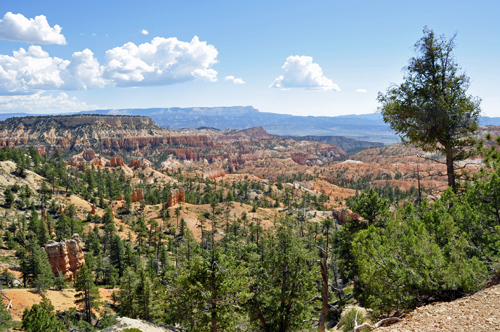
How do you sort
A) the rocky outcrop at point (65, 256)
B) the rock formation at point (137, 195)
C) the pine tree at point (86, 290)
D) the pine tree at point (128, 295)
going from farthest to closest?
the rock formation at point (137, 195) < the rocky outcrop at point (65, 256) < the pine tree at point (86, 290) < the pine tree at point (128, 295)

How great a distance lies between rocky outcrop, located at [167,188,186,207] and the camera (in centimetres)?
9556

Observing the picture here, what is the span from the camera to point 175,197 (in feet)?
324

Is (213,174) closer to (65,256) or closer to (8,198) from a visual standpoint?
(8,198)

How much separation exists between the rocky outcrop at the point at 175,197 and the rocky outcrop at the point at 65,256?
37.4m

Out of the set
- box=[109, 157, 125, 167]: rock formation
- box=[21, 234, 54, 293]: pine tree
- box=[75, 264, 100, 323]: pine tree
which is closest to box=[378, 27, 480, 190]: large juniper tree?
box=[75, 264, 100, 323]: pine tree

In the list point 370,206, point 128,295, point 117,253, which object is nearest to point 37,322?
point 128,295

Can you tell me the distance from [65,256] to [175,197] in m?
44.2

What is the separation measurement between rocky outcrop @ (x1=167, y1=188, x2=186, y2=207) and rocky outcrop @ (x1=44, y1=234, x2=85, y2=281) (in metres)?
37.4

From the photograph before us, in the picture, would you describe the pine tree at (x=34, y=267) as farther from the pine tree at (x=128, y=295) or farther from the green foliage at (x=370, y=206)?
the green foliage at (x=370, y=206)

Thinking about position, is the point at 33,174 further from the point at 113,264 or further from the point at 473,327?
the point at 473,327

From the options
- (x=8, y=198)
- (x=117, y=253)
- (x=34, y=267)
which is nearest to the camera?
(x=34, y=267)

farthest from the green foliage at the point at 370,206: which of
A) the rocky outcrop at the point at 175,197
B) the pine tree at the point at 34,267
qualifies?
the rocky outcrop at the point at 175,197

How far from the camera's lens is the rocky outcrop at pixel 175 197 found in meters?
95.6

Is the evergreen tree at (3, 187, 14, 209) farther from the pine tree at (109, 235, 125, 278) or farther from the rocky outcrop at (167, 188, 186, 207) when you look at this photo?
the rocky outcrop at (167, 188, 186, 207)
